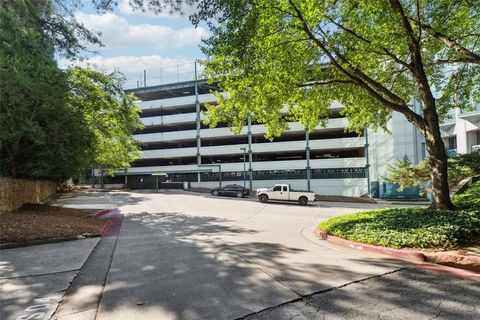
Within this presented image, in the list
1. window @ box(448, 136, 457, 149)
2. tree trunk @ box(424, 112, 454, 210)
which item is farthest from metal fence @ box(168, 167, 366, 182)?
tree trunk @ box(424, 112, 454, 210)

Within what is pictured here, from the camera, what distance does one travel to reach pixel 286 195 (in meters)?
30.3

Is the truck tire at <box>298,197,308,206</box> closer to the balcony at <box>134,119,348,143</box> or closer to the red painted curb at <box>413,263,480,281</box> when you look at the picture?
the balcony at <box>134,119,348,143</box>

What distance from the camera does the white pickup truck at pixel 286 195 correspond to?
29969 mm

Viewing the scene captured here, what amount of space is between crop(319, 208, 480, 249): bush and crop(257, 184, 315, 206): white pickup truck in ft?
63.1

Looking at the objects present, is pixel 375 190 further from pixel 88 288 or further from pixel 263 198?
pixel 88 288

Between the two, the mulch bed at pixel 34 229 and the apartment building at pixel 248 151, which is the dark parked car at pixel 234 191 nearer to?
the apartment building at pixel 248 151

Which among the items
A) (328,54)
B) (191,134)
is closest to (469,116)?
(328,54)

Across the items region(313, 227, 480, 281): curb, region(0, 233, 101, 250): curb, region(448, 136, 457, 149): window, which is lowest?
region(0, 233, 101, 250): curb

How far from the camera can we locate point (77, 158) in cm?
1889

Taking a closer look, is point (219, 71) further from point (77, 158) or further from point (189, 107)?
point (189, 107)

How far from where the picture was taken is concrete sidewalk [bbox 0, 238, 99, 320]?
525 centimetres

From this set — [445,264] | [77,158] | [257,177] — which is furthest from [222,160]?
[445,264]

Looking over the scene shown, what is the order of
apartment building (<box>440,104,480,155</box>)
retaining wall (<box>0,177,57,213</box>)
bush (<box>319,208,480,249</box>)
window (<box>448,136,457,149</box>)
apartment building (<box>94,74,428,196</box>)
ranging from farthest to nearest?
apartment building (<box>94,74,428,196</box>), window (<box>448,136,457,149</box>), apartment building (<box>440,104,480,155</box>), retaining wall (<box>0,177,57,213</box>), bush (<box>319,208,480,249</box>)

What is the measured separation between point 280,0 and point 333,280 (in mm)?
8122
